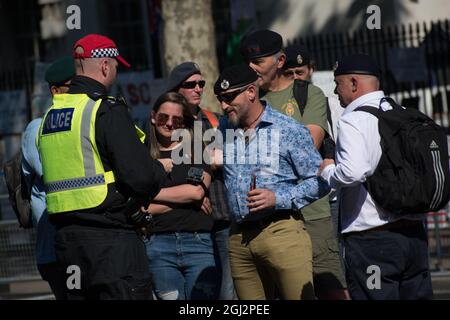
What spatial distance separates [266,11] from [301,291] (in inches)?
595

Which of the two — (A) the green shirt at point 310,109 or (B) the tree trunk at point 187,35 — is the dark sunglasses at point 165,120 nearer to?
(A) the green shirt at point 310,109

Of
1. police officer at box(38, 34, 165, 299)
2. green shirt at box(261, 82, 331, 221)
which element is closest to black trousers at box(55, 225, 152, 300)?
police officer at box(38, 34, 165, 299)

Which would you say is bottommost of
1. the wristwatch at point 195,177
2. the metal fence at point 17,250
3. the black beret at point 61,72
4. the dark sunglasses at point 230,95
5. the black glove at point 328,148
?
the metal fence at point 17,250

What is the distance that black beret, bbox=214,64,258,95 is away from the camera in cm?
664

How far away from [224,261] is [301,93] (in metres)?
1.29

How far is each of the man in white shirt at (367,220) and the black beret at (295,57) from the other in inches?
57.0

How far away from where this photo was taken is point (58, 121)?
239 inches

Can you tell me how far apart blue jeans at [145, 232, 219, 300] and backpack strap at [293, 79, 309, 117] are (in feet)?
3.78

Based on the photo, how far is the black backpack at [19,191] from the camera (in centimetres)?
762

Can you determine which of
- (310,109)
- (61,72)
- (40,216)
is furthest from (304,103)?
(40,216)

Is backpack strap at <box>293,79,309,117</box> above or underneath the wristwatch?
above

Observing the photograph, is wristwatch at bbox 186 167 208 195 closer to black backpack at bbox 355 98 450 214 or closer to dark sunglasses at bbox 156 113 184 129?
dark sunglasses at bbox 156 113 184 129

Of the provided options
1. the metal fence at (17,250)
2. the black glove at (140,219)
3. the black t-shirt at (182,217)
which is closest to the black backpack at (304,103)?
the black t-shirt at (182,217)
